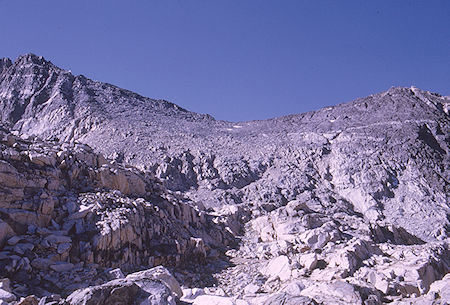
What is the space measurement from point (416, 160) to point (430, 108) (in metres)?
9.38

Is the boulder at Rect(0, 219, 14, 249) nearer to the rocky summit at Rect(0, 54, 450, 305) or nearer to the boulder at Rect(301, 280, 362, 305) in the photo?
the rocky summit at Rect(0, 54, 450, 305)

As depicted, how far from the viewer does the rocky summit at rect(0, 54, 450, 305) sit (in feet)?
30.6

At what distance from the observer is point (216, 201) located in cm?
2559

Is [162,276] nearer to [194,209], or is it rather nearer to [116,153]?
[194,209]

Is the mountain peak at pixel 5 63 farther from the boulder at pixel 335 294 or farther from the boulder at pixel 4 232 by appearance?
the boulder at pixel 335 294

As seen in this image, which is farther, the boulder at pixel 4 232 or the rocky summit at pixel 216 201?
the boulder at pixel 4 232

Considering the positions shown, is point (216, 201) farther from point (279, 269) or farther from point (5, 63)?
point (5, 63)

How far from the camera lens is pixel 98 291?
5.67 metres

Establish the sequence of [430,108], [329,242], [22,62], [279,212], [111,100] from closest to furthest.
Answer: [329,242]
[279,212]
[430,108]
[111,100]
[22,62]

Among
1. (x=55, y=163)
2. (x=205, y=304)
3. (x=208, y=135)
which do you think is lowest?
(x=205, y=304)

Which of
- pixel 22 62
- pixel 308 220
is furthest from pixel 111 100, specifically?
pixel 308 220

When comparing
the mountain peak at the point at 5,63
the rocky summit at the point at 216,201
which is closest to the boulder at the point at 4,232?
the rocky summit at the point at 216,201

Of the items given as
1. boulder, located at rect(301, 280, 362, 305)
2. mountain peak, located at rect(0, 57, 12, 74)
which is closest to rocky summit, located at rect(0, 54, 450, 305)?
boulder, located at rect(301, 280, 362, 305)

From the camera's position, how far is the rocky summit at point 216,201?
9.33 m
